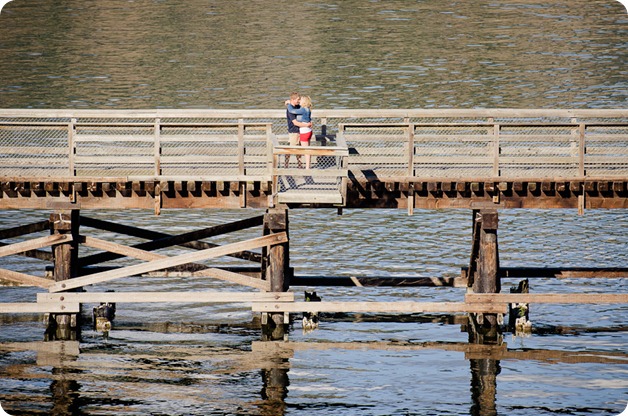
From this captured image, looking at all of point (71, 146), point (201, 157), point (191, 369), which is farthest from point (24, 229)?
point (191, 369)

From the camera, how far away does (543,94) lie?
5850 centimetres

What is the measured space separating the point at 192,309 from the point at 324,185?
5946 mm

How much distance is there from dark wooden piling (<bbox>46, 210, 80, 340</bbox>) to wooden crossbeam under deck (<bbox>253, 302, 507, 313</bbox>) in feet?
13.6

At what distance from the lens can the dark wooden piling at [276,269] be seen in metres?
25.4

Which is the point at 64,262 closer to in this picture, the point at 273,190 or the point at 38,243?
the point at 38,243

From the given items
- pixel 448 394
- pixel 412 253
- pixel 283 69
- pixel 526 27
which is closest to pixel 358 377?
pixel 448 394

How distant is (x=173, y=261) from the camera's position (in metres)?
25.7

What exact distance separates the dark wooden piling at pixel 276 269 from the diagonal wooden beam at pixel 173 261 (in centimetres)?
26

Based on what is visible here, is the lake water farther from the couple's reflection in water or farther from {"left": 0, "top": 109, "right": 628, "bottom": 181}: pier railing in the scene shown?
{"left": 0, "top": 109, "right": 628, "bottom": 181}: pier railing

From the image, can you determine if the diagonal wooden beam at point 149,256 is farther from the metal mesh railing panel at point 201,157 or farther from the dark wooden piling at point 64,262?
the metal mesh railing panel at point 201,157

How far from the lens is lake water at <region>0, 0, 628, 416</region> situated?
23.4 metres

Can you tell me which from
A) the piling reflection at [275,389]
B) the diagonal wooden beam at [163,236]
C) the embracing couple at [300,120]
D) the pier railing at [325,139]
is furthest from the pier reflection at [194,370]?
the embracing couple at [300,120]

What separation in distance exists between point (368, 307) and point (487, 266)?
285 cm

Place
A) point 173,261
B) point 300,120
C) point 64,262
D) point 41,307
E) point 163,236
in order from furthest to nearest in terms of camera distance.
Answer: point 163,236, point 64,262, point 173,261, point 300,120, point 41,307
